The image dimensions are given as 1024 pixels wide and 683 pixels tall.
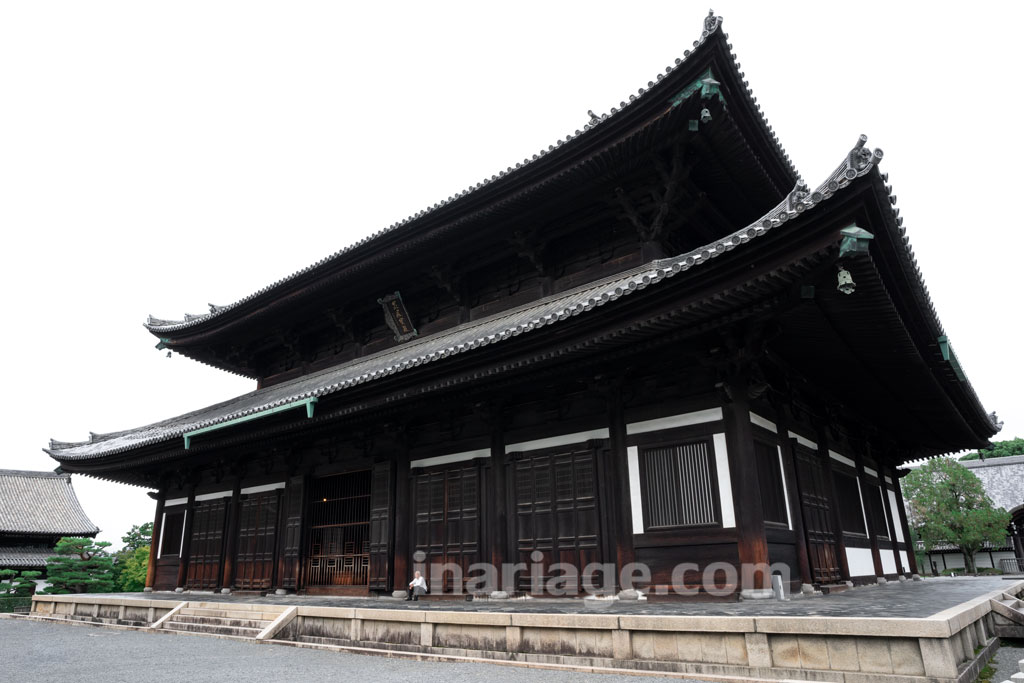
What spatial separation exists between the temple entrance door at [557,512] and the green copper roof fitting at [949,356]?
609cm

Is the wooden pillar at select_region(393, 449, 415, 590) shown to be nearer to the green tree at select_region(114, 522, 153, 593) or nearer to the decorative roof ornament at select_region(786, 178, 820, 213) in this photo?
the decorative roof ornament at select_region(786, 178, 820, 213)

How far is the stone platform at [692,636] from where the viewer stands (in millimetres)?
5812

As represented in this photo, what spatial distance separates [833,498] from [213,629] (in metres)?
12.1

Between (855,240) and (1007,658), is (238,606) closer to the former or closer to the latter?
(855,240)

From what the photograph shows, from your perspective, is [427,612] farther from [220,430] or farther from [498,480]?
[220,430]

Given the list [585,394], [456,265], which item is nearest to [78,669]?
[585,394]

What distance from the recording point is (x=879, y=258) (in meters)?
8.24

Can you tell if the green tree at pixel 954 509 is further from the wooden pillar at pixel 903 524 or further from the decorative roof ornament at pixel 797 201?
the decorative roof ornament at pixel 797 201

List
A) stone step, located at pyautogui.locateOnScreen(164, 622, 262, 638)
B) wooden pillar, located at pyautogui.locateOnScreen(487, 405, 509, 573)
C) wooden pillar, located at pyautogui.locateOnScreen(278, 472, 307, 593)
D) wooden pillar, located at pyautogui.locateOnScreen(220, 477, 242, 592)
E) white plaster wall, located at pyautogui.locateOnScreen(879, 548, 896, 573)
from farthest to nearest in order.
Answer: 1. wooden pillar, located at pyautogui.locateOnScreen(220, 477, 242, 592)
2. white plaster wall, located at pyautogui.locateOnScreen(879, 548, 896, 573)
3. wooden pillar, located at pyautogui.locateOnScreen(278, 472, 307, 593)
4. wooden pillar, located at pyautogui.locateOnScreen(487, 405, 509, 573)
5. stone step, located at pyautogui.locateOnScreen(164, 622, 262, 638)

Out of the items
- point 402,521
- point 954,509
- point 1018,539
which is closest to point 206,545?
point 402,521

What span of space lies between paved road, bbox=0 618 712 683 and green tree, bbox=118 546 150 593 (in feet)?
108

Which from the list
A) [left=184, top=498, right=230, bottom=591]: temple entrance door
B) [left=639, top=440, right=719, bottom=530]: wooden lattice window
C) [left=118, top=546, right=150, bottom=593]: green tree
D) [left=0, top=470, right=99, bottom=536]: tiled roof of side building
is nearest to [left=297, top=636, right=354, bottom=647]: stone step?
[left=639, top=440, right=719, bottom=530]: wooden lattice window

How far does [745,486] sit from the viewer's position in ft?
30.1

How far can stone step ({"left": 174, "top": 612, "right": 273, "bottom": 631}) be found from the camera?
11.4m
